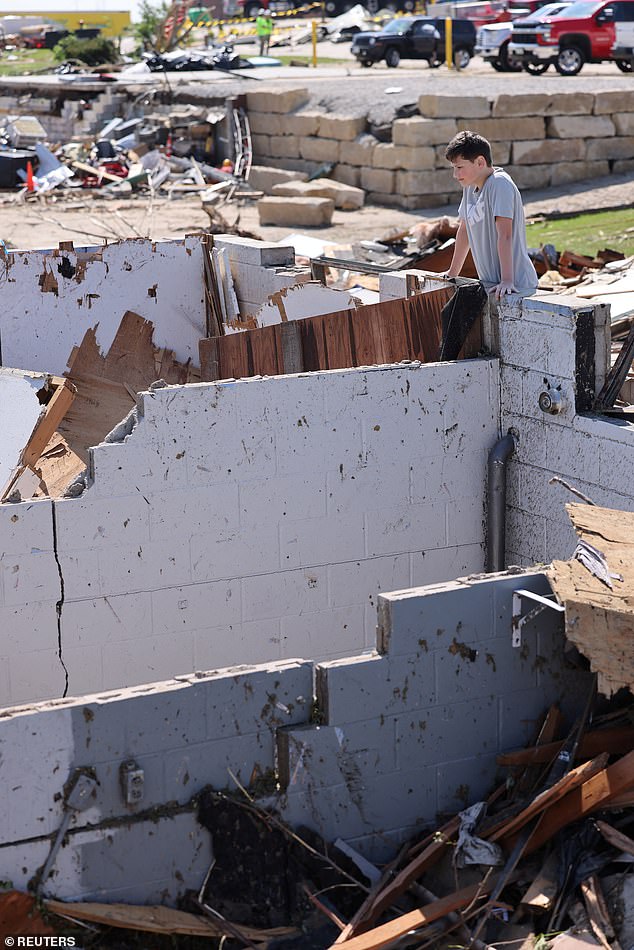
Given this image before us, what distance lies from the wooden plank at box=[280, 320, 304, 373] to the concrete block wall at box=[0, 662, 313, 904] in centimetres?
321

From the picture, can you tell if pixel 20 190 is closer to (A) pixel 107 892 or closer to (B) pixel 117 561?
(B) pixel 117 561

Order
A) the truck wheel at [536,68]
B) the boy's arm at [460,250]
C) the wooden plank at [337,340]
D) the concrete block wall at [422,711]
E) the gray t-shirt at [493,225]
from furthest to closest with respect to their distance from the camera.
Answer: the truck wheel at [536,68] < the wooden plank at [337,340] < the boy's arm at [460,250] < the gray t-shirt at [493,225] < the concrete block wall at [422,711]

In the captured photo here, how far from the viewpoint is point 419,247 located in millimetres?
14633

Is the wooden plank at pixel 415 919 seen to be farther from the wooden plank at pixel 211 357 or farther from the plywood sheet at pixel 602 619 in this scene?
the wooden plank at pixel 211 357

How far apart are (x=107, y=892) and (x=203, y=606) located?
2243mm

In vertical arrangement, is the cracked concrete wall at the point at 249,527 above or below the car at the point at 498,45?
below

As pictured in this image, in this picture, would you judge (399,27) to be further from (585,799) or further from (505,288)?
(585,799)

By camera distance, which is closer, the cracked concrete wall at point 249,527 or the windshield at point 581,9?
the cracked concrete wall at point 249,527

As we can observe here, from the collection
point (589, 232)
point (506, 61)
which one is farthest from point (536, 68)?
point (589, 232)

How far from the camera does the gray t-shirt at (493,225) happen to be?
7.21 m

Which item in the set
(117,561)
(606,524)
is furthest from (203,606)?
(606,524)

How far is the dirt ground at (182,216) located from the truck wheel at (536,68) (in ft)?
27.4

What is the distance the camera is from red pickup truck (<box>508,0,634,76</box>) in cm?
2764

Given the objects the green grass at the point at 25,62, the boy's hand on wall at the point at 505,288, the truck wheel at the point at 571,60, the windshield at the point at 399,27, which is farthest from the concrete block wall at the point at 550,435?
the green grass at the point at 25,62
